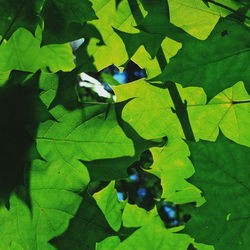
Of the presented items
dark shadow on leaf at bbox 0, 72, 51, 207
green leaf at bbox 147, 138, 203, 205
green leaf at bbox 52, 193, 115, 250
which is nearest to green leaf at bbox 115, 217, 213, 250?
green leaf at bbox 147, 138, 203, 205

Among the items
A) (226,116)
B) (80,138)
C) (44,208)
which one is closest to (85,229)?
(44,208)

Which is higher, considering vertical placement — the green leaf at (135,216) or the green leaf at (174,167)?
the green leaf at (174,167)

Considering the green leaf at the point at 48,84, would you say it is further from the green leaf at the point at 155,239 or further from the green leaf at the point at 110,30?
the green leaf at the point at 155,239

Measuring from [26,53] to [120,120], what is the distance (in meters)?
0.48

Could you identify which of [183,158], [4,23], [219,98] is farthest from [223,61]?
Result: [4,23]

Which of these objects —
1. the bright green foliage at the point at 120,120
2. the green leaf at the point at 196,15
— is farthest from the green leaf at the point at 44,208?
the green leaf at the point at 196,15

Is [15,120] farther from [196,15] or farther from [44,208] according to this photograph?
[196,15]

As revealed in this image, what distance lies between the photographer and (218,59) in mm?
1293

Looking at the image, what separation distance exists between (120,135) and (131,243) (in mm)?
479

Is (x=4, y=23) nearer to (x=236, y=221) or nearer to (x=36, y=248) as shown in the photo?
(x=36, y=248)

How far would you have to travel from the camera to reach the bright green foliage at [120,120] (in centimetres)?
118

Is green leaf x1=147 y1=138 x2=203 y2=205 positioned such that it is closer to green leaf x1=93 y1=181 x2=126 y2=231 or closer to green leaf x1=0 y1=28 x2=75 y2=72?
green leaf x1=93 y1=181 x2=126 y2=231

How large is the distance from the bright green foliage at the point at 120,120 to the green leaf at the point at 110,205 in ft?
0.76

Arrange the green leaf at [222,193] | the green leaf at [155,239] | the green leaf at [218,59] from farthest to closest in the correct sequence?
the green leaf at [155,239] < the green leaf at [218,59] < the green leaf at [222,193]
